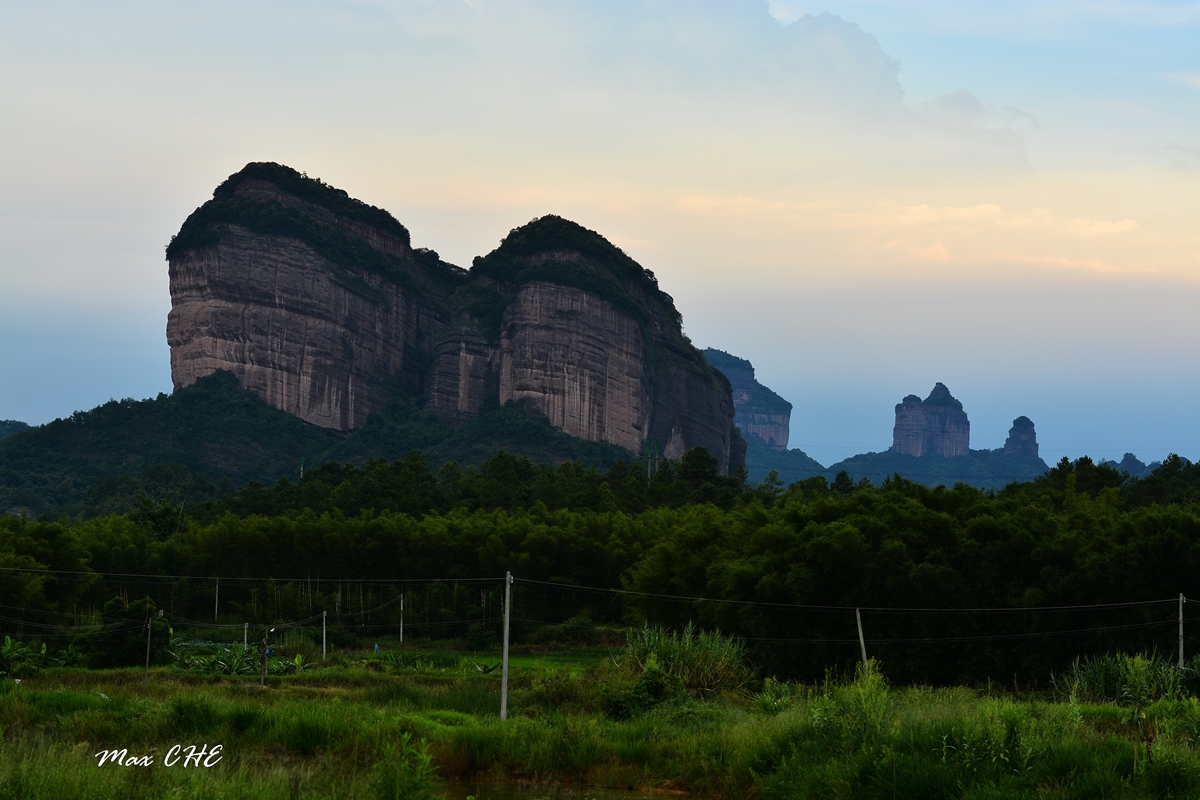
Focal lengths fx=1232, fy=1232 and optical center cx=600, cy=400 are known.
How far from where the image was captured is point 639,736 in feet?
76.0

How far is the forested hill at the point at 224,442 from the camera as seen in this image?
12119 centimetres

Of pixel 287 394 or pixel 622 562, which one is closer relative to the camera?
pixel 622 562

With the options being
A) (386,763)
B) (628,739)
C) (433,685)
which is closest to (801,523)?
(433,685)

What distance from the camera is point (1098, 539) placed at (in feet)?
112

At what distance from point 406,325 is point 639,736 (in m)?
140

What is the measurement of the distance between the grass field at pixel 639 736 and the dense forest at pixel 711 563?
4186 mm

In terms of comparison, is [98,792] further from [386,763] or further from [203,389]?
[203,389]

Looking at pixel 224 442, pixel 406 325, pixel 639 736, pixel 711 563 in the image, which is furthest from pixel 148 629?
pixel 406 325

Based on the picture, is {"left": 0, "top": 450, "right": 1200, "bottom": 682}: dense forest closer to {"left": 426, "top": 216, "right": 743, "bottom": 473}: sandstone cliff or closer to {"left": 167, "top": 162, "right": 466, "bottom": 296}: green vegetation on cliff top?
{"left": 426, "top": 216, "right": 743, "bottom": 473}: sandstone cliff

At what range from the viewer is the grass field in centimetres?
1717

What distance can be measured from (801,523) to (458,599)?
18268mm

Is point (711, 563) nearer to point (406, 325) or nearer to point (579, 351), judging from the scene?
point (579, 351)

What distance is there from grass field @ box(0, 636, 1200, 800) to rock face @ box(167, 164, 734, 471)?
111724 millimetres

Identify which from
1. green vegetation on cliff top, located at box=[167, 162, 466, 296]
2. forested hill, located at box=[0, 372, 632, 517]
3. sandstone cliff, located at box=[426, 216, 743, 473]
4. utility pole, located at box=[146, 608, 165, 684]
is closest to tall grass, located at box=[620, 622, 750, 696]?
utility pole, located at box=[146, 608, 165, 684]
